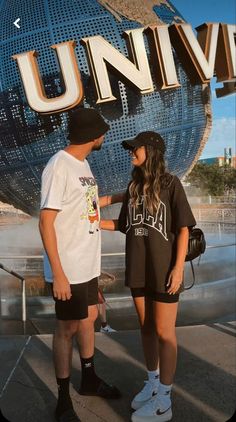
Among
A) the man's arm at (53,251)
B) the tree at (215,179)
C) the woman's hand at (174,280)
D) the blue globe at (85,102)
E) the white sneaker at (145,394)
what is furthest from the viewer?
the tree at (215,179)

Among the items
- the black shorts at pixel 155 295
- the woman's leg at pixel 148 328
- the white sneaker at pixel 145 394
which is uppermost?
the black shorts at pixel 155 295

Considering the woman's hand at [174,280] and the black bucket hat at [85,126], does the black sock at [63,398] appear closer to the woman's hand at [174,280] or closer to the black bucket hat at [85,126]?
the woman's hand at [174,280]

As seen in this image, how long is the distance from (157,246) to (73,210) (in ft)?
1.30

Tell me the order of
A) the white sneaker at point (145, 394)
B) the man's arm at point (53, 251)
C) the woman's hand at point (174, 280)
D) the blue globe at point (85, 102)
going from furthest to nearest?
the blue globe at point (85, 102), the white sneaker at point (145, 394), the woman's hand at point (174, 280), the man's arm at point (53, 251)

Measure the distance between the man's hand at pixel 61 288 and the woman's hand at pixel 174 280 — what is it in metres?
0.44

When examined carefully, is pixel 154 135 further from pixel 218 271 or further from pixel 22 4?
pixel 218 271

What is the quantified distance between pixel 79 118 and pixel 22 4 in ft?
10.4

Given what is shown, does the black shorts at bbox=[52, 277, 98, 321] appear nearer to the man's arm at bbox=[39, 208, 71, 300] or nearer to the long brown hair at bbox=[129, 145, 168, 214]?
the man's arm at bbox=[39, 208, 71, 300]

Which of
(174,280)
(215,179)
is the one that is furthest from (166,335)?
(215,179)

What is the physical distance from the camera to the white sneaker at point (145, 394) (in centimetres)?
195

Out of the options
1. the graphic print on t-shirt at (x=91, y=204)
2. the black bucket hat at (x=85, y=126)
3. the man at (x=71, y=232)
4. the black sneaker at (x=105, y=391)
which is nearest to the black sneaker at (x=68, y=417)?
the man at (x=71, y=232)

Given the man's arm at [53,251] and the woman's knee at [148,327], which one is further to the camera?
the woman's knee at [148,327]

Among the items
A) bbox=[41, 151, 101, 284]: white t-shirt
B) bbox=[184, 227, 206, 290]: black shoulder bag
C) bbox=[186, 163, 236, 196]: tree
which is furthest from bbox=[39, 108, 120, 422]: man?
bbox=[186, 163, 236, 196]: tree

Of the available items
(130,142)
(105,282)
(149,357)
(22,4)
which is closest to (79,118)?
(130,142)
